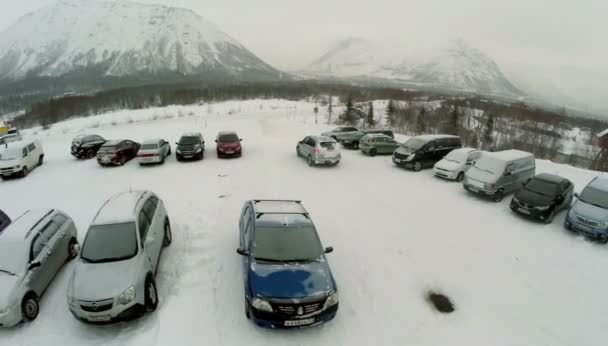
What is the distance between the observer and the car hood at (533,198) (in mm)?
11516

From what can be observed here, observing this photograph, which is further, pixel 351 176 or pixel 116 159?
pixel 116 159

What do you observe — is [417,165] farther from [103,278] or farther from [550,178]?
[103,278]

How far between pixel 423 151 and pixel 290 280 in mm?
14201

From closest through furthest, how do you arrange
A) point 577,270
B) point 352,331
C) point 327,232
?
point 352,331 < point 577,270 < point 327,232

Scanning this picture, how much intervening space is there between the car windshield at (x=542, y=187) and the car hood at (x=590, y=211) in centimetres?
93

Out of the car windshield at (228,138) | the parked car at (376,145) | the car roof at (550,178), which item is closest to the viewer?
the car roof at (550,178)

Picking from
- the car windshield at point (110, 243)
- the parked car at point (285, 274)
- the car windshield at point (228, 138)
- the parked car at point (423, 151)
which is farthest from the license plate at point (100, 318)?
the parked car at point (423, 151)

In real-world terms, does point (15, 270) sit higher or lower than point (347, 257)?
higher

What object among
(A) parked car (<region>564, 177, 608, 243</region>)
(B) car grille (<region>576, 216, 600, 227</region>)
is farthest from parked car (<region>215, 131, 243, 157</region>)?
(B) car grille (<region>576, 216, 600, 227</region>)

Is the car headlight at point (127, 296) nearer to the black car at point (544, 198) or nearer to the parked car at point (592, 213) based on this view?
the black car at point (544, 198)

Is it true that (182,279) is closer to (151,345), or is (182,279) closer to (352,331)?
(151,345)

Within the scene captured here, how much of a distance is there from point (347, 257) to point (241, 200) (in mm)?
5655

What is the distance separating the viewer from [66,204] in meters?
12.9

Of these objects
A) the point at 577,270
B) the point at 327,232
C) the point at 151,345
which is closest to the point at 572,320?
the point at 577,270
